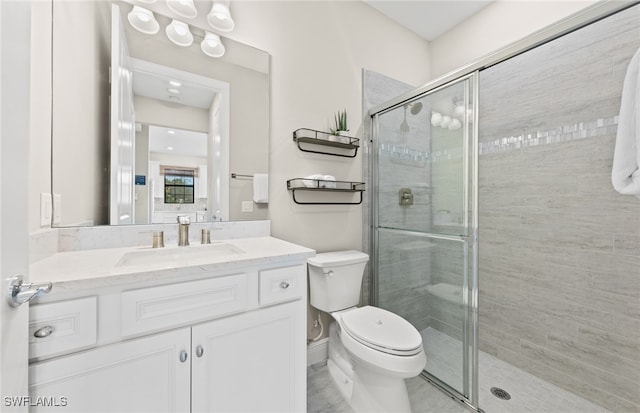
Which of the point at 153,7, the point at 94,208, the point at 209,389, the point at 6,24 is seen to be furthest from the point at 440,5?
the point at 209,389

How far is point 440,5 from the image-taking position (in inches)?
81.5

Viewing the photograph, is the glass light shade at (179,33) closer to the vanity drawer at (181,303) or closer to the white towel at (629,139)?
the vanity drawer at (181,303)

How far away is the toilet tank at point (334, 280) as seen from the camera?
5.18 feet

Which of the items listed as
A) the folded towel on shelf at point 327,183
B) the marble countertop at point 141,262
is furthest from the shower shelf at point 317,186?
the marble countertop at point 141,262

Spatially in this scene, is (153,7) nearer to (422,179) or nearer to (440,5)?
(422,179)

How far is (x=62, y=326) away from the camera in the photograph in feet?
2.30

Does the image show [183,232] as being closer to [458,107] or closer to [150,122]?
[150,122]

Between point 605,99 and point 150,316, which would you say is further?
point 605,99

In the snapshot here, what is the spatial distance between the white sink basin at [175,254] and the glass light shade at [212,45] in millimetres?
1072

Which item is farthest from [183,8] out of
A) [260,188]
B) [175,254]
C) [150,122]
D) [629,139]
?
[629,139]

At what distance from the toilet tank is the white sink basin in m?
0.53

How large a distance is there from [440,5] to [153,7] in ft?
6.63

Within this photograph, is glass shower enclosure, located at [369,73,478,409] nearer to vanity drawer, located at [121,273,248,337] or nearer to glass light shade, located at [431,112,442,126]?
glass light shade, located at [431,112,442,126]

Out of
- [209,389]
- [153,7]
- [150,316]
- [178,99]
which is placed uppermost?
[153,7]
